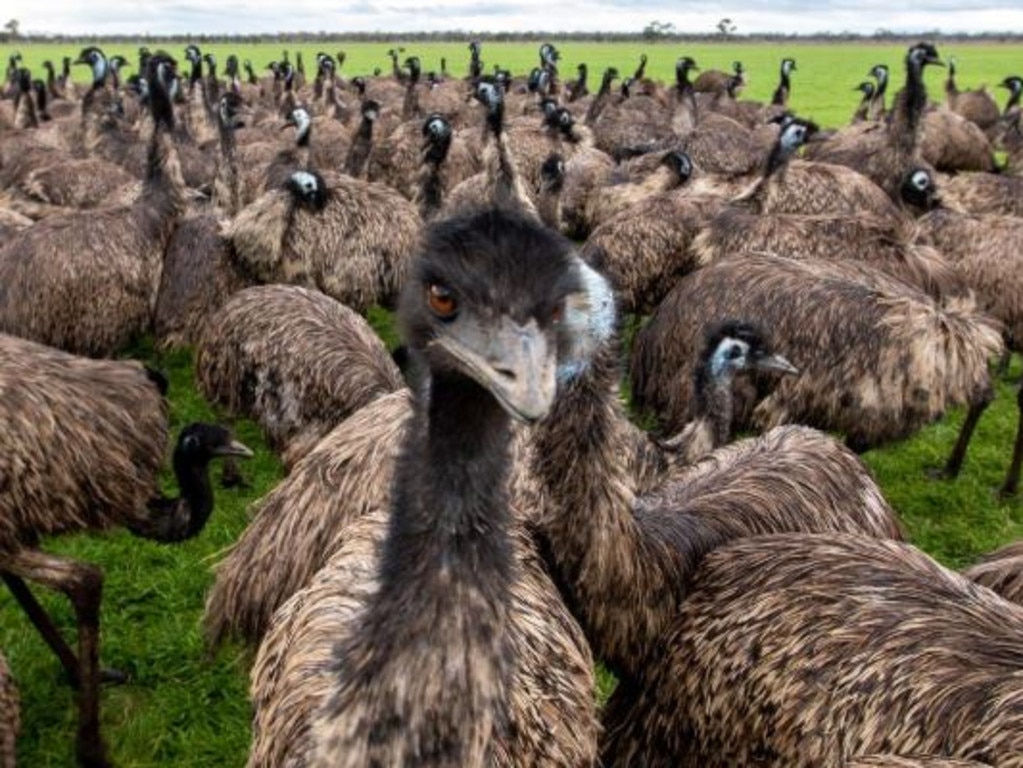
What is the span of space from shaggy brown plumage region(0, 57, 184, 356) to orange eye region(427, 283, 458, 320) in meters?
6.06

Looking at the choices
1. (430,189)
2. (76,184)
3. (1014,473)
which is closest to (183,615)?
(1014,473)

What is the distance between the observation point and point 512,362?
2.22 meters

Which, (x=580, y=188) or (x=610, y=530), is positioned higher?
(x=610, y=530)

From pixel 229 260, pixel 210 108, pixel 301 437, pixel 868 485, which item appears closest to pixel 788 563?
pixel 868 485

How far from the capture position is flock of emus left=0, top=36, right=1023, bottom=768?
7.75ft

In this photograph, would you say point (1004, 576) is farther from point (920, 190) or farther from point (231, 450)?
point (920, 190)

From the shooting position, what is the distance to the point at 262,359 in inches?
272

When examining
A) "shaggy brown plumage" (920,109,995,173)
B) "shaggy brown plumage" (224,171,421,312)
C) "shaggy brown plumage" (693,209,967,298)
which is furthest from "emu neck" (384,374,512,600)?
"shaggy brown plumage" (920,109,995,173)

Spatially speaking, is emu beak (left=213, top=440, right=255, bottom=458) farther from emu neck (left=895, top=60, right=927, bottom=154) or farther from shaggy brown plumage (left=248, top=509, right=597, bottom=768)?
emu neck (left=895, top=60, right=927, bottom=154)

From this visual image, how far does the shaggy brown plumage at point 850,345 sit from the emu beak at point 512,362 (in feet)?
15.5

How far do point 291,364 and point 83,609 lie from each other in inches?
92.7

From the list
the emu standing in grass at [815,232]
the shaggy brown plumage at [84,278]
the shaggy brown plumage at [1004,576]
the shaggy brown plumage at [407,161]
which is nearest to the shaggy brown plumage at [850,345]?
the emu standing in grass at [815,232]

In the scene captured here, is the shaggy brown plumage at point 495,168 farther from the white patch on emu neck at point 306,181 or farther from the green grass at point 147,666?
the green grass at point 147,666

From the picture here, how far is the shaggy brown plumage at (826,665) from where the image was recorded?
3.08 m
